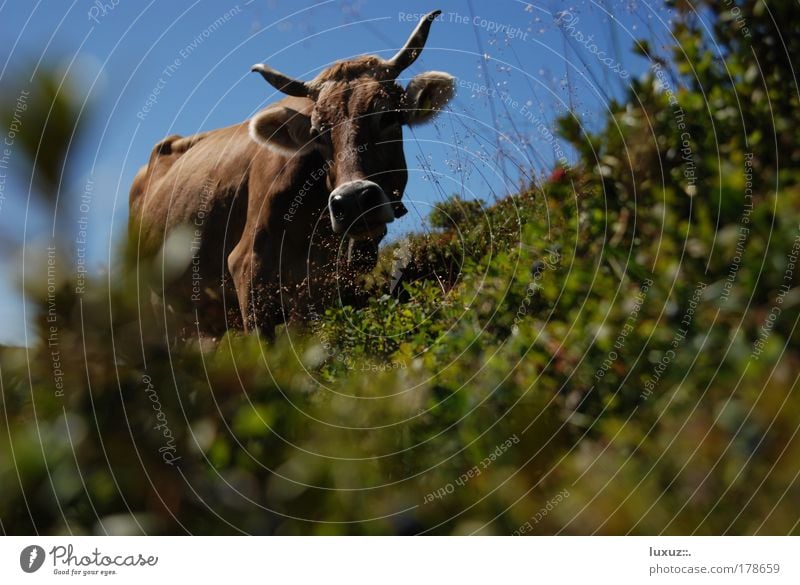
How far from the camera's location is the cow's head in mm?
6175

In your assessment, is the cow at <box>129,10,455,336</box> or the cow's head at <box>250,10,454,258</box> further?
the cow at <box>129,10,455,336</box>

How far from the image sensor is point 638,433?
87.4 inches

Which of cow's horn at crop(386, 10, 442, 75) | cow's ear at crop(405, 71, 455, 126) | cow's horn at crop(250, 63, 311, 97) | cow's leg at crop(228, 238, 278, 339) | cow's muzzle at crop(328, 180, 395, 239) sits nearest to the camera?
cow's muzzle at crop(328, 180, 395, 239)

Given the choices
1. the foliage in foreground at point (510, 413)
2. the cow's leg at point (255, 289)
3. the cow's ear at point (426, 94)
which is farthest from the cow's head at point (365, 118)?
the foliage in foreground at point (510, 413)

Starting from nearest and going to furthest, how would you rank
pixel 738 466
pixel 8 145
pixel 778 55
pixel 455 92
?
pixel 738 466 → pixel 8 145 → pixel 778 55 → pixel 455 92

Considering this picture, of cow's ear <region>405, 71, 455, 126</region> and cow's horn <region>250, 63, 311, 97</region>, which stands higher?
cow's horn <region>250, 63, 311, 97</region>

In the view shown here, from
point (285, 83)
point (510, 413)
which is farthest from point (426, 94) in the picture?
point (510, 413)

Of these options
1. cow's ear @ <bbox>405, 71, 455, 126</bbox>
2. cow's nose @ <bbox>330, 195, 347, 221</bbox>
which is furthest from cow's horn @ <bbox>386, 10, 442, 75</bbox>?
cow's nose @ <bbox>330, 195, 347, 221</bbox>

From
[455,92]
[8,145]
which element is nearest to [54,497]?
[8,145]

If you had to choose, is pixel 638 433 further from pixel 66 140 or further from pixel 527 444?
pixel 66 140

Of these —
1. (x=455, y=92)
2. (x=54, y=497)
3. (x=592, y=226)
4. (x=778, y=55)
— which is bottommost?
(x=54, y=497)

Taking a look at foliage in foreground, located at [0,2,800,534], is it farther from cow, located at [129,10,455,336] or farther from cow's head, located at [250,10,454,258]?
cow, located at [129,10,455,336]

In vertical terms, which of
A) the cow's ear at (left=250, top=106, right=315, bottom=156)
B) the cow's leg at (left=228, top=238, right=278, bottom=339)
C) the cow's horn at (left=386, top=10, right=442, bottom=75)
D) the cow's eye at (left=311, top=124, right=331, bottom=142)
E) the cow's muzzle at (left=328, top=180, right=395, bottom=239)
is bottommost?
the cow's leg at (left=228, top=238, right=278, bottom=339)
